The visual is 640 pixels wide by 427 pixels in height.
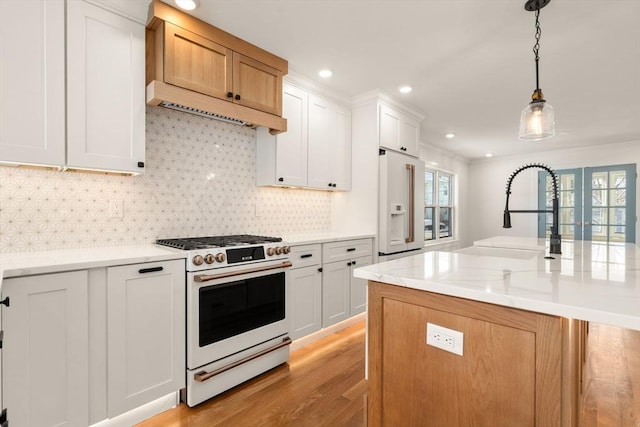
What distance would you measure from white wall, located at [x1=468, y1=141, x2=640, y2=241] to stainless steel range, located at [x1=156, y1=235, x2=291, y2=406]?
5684mm

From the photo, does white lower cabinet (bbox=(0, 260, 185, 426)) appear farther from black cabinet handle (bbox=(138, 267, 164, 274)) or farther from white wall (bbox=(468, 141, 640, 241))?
white wall (bbox=(468, 141, 640, 241))

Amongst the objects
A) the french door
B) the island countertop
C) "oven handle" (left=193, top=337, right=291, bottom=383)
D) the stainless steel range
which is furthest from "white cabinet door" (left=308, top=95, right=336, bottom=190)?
the french door

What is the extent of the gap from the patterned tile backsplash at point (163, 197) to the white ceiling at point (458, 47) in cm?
85

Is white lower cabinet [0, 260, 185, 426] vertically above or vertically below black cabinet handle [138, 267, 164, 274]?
below

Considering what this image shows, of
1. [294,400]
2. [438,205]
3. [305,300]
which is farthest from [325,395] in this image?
[438,205]

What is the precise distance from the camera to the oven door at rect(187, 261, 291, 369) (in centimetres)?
193

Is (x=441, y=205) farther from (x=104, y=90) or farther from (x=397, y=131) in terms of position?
(x=104, y=90)

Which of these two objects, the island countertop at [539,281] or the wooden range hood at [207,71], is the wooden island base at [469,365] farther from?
the wooden range hood at [207,71]

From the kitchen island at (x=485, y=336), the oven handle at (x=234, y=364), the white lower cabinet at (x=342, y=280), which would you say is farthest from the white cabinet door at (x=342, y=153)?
the kitchen island at (x=485, y=336)

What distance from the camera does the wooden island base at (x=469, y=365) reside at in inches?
34.3

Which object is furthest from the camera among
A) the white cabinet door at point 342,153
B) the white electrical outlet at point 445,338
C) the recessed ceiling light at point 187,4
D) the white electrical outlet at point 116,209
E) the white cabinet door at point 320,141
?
the white cabinet door at point 342,153

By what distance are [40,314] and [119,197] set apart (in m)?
0.90

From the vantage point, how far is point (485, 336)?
97 centimetres

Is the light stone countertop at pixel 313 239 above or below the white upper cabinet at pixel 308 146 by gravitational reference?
below
